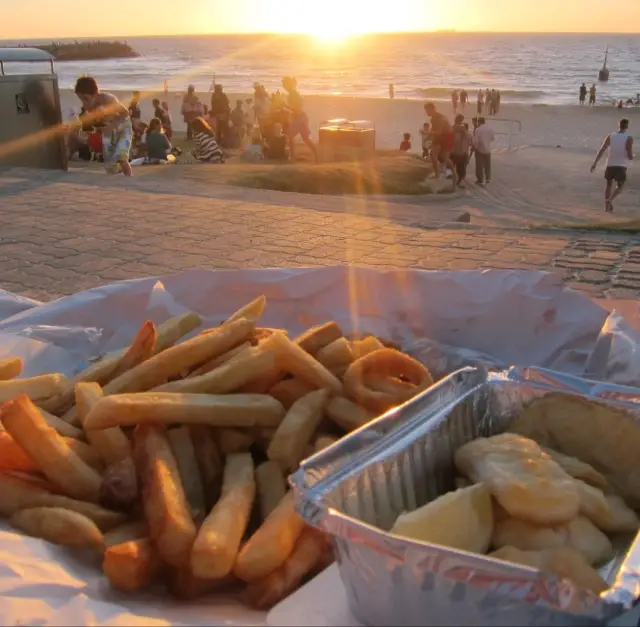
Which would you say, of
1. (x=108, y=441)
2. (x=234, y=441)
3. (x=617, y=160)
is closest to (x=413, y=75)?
(x=617, y=160)

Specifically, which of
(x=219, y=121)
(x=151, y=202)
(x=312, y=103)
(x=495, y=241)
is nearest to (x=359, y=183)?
(x=151, y=202)

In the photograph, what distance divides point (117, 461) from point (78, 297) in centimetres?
153

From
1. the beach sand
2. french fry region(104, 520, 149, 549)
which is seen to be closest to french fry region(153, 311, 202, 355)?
french fry region(104, 520, 149, 549)

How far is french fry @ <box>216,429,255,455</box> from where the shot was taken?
2.03 meters

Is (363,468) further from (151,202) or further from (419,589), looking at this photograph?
(151,202)

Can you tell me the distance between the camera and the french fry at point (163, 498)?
160cm

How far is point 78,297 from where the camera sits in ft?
10.8

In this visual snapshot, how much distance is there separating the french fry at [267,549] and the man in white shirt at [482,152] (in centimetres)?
1446

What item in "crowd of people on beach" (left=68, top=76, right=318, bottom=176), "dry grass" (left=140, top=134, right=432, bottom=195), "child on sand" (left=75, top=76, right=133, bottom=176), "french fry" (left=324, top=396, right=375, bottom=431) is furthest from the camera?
"dry grass" (left=140, top=134, right=432, bottom=195)

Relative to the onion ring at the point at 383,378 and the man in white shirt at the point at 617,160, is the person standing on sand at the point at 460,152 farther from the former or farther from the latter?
the onion ring at the point at 383,378

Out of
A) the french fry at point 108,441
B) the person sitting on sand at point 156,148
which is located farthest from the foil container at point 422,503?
the person sitting on sand at point 156,148

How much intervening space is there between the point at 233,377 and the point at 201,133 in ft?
48.5

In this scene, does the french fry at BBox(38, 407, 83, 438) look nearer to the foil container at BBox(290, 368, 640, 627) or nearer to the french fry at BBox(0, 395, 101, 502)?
the french fry at BBox(0, 395, 101, 502)

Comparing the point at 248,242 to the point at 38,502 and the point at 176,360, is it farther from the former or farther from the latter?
the point at 38,502
